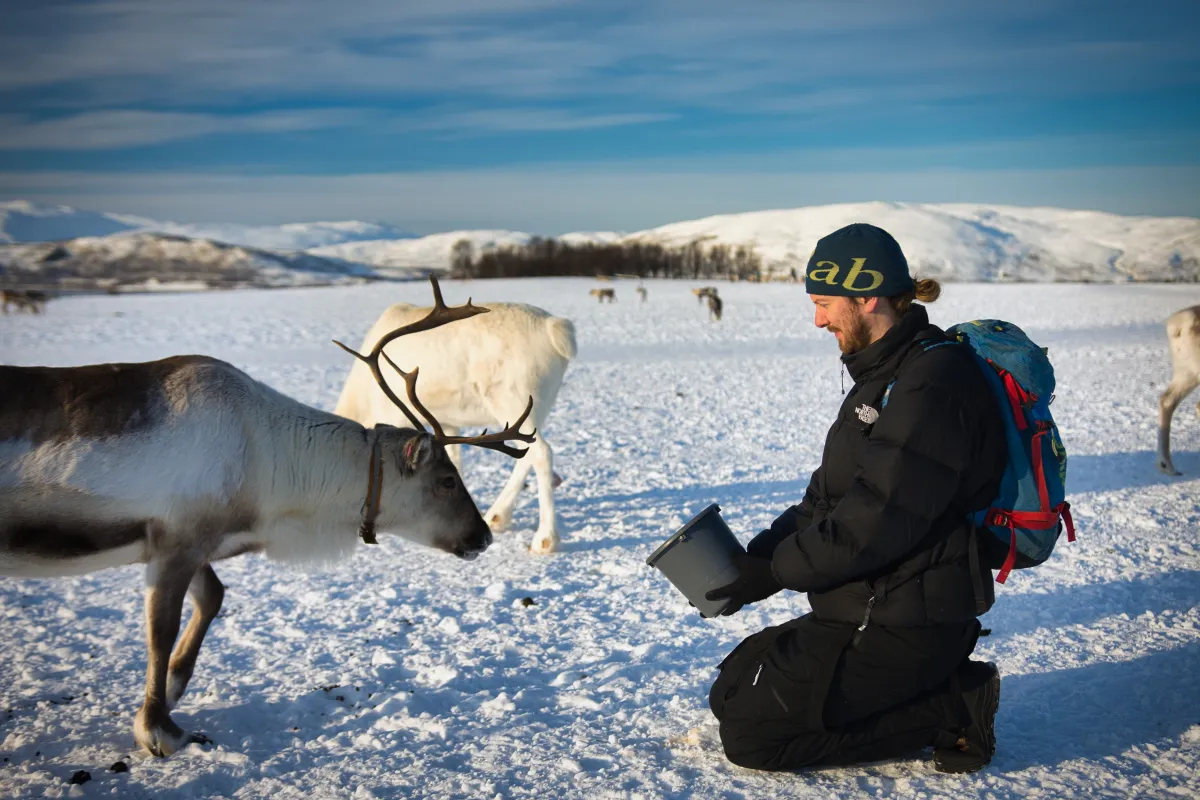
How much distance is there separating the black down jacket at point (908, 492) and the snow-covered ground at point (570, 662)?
0.68m

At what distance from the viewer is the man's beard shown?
3031 mm

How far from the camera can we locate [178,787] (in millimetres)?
3008

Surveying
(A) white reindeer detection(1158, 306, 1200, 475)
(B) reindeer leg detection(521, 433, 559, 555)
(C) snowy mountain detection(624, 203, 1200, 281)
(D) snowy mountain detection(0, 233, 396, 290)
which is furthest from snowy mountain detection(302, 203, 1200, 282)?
(B) reindeer leg detection(521, 433, 559, 555)

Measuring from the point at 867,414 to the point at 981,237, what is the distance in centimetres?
12895

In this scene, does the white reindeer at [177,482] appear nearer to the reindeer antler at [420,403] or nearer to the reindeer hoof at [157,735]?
the reindeer hoof at [157,735]

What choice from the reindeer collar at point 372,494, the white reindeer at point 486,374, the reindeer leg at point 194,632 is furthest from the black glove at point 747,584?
the white reindeer at point 486,374

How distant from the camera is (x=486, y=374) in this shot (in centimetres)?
583

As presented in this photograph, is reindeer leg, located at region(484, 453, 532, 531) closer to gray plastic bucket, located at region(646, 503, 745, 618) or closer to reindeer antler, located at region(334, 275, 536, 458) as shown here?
reindeer antler, located at region(334, 275, 536, 458)

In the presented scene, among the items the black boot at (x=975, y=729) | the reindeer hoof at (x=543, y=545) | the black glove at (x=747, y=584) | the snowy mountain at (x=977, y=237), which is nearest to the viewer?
the black boot at (x=975, y=729)

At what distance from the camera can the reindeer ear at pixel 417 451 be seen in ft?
12.6

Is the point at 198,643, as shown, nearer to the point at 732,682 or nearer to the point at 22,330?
the point at 732,682

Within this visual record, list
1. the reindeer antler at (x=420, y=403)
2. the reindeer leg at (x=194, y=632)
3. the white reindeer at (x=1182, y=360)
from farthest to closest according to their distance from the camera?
the white reindeer at (x=1182, y=360) < the reindeer antler at (x=420, y=403) < the reindeer leg at (x=194, y=632)

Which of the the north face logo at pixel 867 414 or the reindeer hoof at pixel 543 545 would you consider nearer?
the the north face logo at pixel 867 414

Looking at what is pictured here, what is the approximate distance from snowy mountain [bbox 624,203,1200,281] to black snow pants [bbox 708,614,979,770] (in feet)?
227
